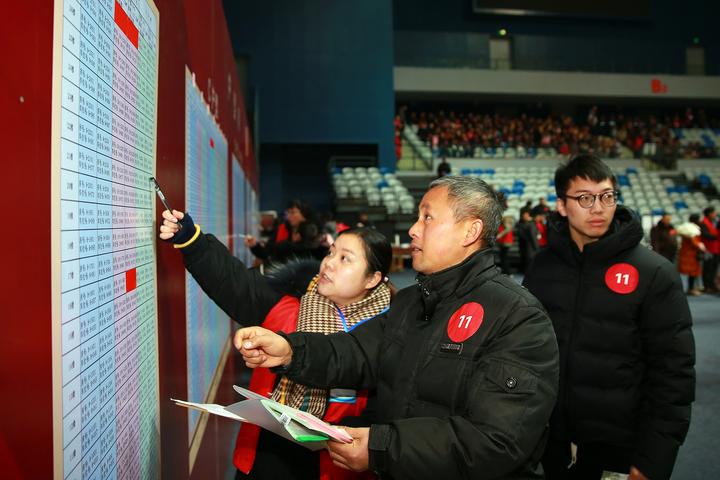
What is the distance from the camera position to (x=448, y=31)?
69.5 feet

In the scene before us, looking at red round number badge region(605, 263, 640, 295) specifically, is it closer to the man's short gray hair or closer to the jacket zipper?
the jacket zipper

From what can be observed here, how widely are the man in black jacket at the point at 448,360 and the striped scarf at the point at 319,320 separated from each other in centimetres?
17

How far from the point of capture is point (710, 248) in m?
9.50

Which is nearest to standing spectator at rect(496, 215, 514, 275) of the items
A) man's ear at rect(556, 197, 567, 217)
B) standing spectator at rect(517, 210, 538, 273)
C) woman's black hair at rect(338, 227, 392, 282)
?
standing spectator at rect(517, 210, 538, 273)

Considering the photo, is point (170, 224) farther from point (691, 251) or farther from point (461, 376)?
point (691, 251)

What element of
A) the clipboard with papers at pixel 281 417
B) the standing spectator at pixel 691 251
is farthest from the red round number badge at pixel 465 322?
the standing spectator at pixel 691 251

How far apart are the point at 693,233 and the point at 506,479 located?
9.39m

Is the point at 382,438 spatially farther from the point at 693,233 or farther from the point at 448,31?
the point at 448,31

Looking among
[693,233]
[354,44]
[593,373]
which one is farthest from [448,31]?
[593,373]

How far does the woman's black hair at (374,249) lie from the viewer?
1794 mm

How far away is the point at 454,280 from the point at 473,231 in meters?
0.13

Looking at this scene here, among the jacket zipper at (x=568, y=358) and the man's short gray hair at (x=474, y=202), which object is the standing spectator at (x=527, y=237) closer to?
the jacket zipper at (x=568, y=358)

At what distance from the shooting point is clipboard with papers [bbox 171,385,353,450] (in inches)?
39.7

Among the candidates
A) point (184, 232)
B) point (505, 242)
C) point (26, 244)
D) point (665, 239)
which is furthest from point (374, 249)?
point (505, 242)
